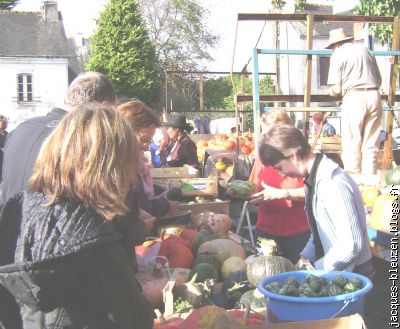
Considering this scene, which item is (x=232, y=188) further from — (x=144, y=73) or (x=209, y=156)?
(x=144, y=73)

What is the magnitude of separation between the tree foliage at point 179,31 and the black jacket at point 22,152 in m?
39.5

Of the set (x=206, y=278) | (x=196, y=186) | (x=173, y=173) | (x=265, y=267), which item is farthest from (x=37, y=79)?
(x=265, y=267)

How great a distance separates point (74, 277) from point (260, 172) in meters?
3.25

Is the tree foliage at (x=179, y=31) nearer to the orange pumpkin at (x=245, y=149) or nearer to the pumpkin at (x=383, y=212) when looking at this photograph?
the orange pumpkin at (x=245, y=149)

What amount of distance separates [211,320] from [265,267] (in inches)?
29.5

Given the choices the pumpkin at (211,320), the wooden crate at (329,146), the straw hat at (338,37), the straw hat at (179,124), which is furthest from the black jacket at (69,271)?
the wooden crate at (329,146)

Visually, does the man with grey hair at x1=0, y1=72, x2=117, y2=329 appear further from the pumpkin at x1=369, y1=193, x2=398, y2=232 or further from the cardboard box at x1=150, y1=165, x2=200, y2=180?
the cardboard box at x1=150, y1=165, x2=200, y2=180

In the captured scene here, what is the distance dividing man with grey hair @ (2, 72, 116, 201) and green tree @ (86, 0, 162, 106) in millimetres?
31746

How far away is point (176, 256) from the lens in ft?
12.8

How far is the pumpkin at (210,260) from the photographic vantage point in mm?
3784

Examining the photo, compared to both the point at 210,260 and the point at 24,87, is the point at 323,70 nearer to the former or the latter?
the point at 24,87

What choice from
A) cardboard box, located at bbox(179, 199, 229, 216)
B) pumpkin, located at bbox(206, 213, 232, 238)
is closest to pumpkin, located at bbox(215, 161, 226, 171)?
cardboard box, located at bbox(179, 199, 229, 216)

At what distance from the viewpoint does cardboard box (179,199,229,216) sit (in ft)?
18.0

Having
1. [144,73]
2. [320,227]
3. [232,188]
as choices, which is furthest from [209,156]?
[144,73]
